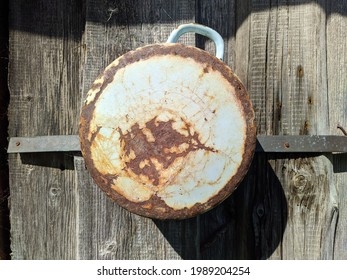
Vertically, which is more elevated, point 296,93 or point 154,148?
point 296,93

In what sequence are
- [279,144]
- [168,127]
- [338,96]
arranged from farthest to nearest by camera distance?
[338,96], [279,144], [168,127]

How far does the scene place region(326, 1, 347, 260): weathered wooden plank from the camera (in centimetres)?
144

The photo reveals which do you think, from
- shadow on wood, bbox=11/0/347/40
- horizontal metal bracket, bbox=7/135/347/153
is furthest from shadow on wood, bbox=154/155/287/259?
shadow on wood, bbox=11/0/347/40

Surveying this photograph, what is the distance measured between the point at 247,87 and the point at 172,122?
393 mm

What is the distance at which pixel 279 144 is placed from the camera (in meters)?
1.34

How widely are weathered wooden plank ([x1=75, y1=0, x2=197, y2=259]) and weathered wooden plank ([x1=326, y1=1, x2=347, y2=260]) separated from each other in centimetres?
46

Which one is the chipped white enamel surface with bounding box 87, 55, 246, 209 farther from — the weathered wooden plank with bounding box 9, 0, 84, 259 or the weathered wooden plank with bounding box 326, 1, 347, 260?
the weathered wooden plank with bounding box 326, 1, 347, 260

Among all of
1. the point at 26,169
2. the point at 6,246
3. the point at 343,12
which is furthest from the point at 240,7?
the point at 6,246

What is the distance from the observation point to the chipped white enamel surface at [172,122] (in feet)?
3.88

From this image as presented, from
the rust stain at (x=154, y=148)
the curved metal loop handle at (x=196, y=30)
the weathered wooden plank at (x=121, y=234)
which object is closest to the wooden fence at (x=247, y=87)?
the weathered wooden plank at (x=121, y=234)

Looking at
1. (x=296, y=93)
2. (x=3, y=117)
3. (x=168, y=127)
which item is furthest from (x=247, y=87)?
(x=3, y=117)

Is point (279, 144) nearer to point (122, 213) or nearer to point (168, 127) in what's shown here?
point (168, 127)

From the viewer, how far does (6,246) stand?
5.03 ft

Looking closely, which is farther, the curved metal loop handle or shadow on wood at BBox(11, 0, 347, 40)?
shadow on wood at BBox(11, 0, 347, 40)
